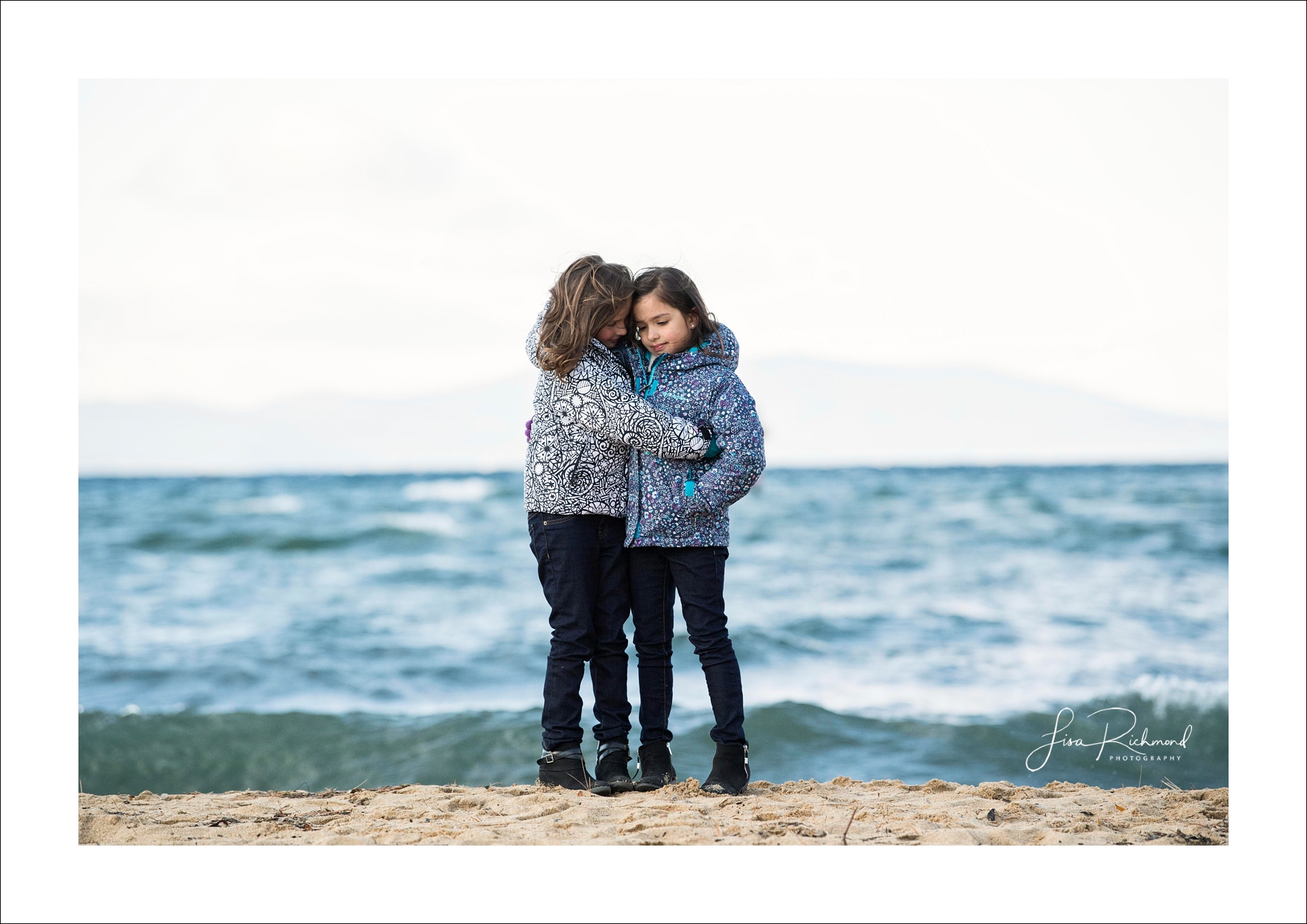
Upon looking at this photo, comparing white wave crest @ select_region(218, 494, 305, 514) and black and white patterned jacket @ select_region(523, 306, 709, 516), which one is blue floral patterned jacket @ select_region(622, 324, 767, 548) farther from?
white wave crest @ select_region(218, 494, 305, 514)

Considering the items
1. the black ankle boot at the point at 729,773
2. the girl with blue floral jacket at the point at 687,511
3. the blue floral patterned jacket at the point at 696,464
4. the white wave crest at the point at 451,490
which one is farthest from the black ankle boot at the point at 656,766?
the white wave crest at the point at 451,490

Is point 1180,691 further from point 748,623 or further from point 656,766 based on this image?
point 656,766

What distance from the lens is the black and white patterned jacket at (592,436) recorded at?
274 cm

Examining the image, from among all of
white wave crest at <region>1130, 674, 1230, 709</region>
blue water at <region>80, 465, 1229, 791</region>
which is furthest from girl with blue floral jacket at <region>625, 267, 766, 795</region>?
white wave crest at <region>1130, 674, 1230, 709</region>

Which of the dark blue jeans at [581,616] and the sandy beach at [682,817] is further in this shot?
the dark blue jeans at [581,616]

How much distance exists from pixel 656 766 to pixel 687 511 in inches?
33.3

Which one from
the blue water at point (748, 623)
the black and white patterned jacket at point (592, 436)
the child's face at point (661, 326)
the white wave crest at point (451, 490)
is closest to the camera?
the black and white patterned jacket at point (592, 436)

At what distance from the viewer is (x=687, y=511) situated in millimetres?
2799

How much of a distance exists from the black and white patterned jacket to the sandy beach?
905mm

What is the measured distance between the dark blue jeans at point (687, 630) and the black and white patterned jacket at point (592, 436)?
24 cm

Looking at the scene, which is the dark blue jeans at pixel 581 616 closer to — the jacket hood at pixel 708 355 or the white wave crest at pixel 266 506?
the jacket hood at pixel 708 355

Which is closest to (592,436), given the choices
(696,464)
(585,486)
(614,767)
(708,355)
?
(585,486)

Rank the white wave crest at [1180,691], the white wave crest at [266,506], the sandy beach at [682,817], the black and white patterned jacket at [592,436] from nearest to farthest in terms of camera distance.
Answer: the sandy beach at [682,817] → the black and white patterned jacket at [592,436] → the white wave crest at [1180,691] → the white wave crest at [266,506]
